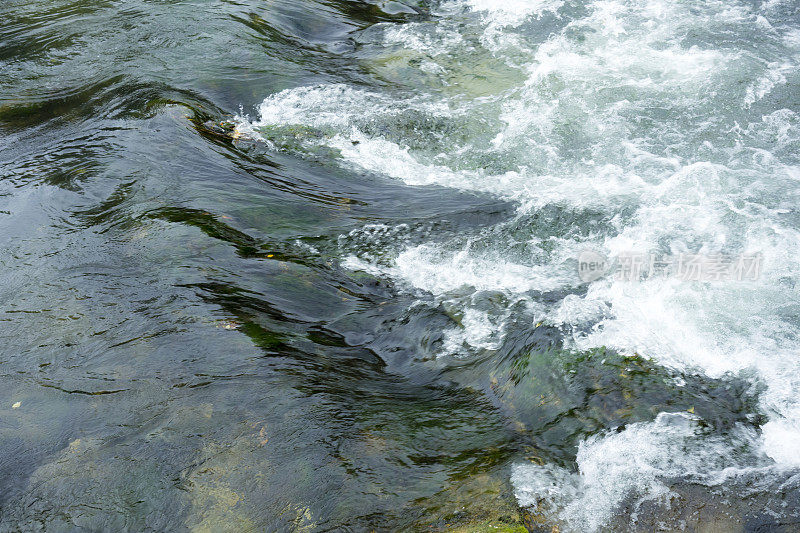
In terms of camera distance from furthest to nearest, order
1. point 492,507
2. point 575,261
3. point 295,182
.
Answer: point 295,182 → point 575,261 → point 492,507

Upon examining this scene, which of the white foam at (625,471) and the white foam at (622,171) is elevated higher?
the white foam at (622,171)

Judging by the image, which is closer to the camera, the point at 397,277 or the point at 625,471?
the point at 625,471

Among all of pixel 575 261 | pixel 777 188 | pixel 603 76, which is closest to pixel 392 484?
pixel 575 261

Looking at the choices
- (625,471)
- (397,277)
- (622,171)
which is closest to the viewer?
(625,471)

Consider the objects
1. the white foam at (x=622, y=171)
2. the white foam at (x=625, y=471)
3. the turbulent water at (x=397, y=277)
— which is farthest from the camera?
the white foam at (x=622, y=171)

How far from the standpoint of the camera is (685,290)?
Result: 5074 mm

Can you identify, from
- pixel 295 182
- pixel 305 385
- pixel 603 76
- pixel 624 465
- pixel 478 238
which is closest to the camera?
pixel 624 465

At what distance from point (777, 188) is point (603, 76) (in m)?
2.90

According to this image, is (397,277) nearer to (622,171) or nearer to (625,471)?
(625,471)

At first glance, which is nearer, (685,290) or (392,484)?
(392,484)

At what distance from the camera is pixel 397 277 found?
18.1ft

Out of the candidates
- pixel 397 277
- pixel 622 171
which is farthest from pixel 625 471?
pixel 622 171

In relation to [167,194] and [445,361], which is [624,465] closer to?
[445,361]

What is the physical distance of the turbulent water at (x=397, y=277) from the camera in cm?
356
